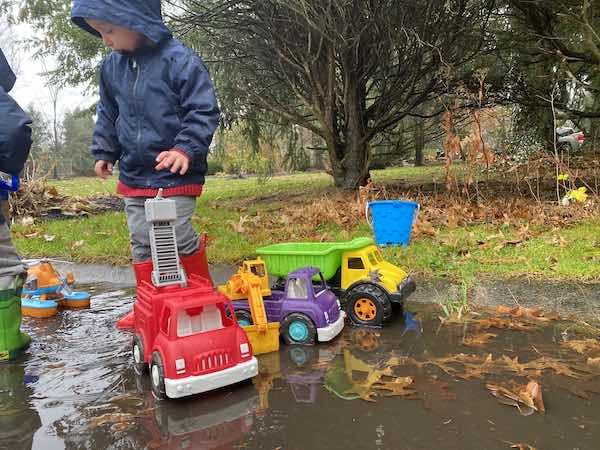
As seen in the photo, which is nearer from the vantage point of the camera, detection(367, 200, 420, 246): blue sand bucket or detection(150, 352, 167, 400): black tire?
detection(150, 352, 167, 400): black tire

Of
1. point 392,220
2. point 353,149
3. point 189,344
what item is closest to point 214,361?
point 189,344

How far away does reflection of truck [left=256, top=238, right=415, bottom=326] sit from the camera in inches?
120

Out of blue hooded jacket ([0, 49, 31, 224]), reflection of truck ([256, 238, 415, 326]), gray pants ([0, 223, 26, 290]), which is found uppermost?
blue hooded jacket ([0, 49, 31, 224])

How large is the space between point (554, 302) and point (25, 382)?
2981mm

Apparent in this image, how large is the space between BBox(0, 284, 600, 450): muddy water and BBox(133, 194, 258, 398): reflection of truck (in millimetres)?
100

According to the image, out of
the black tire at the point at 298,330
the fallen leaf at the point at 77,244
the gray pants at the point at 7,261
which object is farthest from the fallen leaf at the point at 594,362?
the fallen leaf at the point at 77,244

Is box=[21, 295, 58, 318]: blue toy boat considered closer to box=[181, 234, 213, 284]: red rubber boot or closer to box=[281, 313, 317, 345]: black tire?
box=[181, 234, 213, 284]: red rubber boot

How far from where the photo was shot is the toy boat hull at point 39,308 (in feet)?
11.7

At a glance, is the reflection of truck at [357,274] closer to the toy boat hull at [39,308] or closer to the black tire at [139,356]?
Result: the black tire at [139,356]

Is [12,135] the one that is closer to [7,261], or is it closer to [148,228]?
[7,261]

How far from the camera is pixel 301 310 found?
282 cm

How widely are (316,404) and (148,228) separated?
137 cm

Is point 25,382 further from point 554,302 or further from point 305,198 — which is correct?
point 305,198

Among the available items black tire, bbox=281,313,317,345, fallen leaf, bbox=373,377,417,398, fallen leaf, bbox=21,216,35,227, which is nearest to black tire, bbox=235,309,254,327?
black tire, bbox=281,313,317,345
